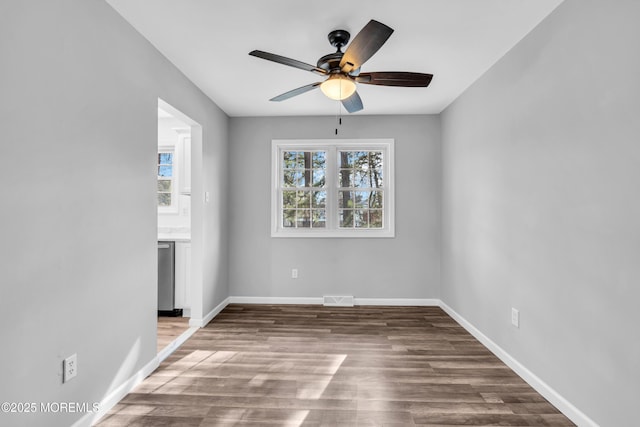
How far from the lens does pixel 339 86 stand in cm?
247

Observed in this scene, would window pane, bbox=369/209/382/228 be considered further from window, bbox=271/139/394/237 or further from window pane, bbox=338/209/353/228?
window pane, bbox=338/209/353/228

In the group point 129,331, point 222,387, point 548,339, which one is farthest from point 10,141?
point 548,339

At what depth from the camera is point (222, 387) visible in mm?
2406

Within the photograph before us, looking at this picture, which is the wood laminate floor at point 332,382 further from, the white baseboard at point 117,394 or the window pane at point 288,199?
the window pane at point 288,199

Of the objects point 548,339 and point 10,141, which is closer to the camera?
point 10,141

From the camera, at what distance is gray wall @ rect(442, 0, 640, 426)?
1669mm

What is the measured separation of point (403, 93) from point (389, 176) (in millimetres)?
1192

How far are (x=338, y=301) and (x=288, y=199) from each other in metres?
1.53

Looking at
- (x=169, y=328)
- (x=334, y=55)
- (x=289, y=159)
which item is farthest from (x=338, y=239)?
(x=334, y=55)

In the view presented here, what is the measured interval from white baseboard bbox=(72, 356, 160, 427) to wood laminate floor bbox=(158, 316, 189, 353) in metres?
0.44

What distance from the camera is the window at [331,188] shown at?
464 cm

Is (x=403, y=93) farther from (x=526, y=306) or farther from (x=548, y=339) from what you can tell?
(x=548, y=339)

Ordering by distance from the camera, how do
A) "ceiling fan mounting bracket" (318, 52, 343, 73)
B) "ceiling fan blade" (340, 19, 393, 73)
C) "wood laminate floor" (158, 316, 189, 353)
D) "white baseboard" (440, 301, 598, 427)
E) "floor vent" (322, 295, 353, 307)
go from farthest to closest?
1. "floor vent" (322, 295, 353, 307)
2. "wood laminate floor" (158, 316, 189, 353)
3. "ceiling fan mounting bracket" (318, 52, 343, 73)
4. "white baseboard" (440, 301, 598, 427)
5. "ceiling fan blade" (340, 19, 393, 73)

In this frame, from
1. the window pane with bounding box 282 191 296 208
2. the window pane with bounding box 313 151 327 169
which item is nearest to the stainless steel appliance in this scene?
the window pane with bounding box 282 191 296 208
